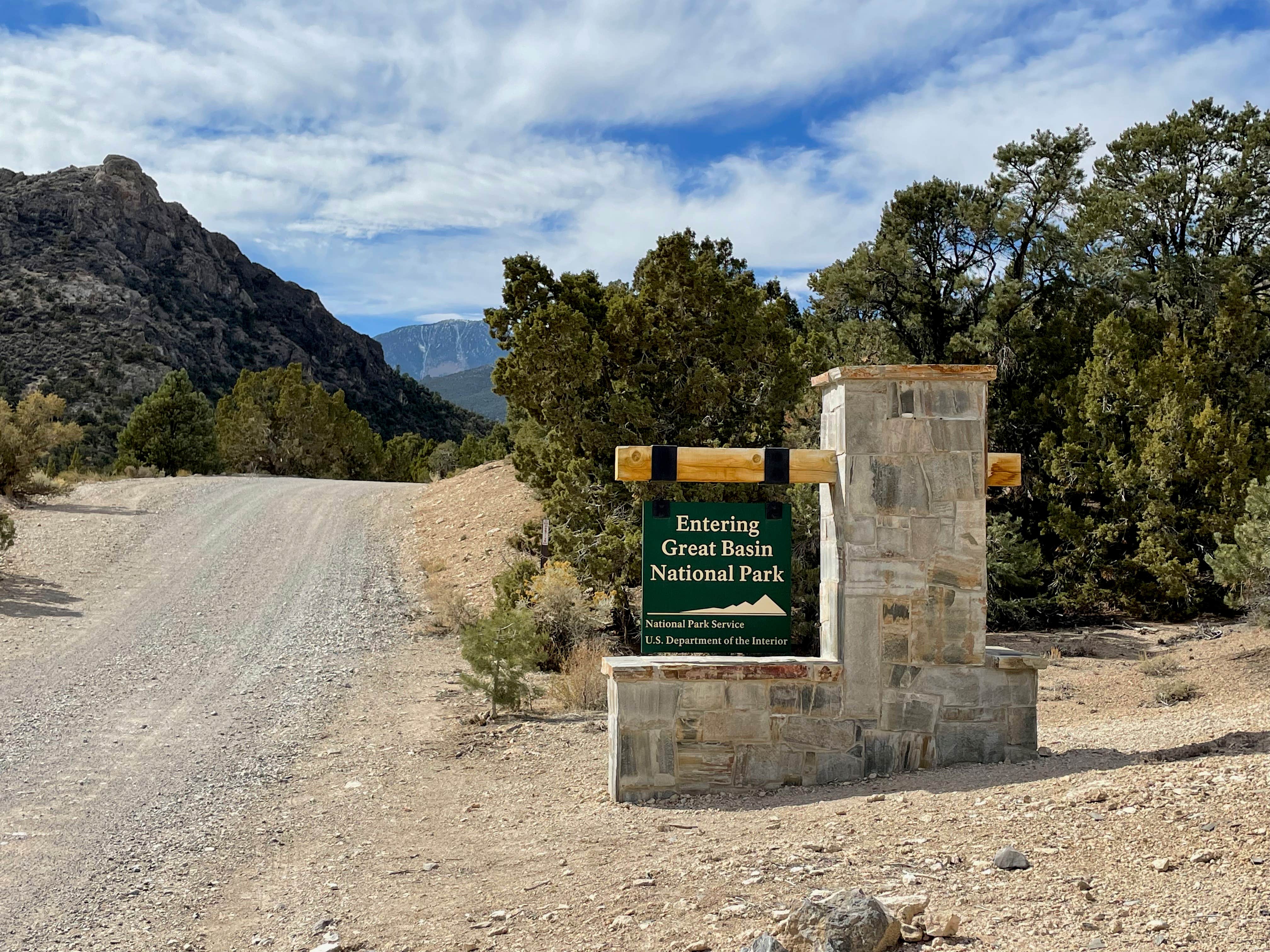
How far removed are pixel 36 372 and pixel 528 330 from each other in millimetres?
45934

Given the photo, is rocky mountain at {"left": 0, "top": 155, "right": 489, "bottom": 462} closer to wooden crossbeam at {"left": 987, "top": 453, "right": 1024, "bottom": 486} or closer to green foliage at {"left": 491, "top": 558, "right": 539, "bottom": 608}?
green foliage at {"left": 491, "top": 558, "right": 539, "bottom": 608}

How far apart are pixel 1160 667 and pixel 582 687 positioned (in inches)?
269

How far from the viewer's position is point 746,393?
44.7 ft

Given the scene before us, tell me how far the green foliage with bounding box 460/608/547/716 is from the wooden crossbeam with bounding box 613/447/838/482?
142 inches

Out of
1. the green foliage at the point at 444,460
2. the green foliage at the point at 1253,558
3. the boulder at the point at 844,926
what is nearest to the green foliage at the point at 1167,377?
the green foliage at the point at 1253,558

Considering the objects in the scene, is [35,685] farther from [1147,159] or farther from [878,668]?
[1147,159]

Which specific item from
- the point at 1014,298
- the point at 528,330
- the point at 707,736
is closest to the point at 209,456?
the point at 528,330

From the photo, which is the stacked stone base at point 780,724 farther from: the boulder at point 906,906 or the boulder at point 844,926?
the boulder at point 844,926

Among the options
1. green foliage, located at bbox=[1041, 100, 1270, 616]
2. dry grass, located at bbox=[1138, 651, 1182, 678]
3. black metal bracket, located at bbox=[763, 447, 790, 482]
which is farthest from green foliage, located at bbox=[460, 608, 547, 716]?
green foliage, located at bbox=[1041, 100, 1270, 616]

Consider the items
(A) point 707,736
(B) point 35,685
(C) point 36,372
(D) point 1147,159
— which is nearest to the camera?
(A) point 707,736

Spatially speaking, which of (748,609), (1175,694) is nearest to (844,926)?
(748,609)

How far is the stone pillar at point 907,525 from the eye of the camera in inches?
263

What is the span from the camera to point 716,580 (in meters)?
7.07

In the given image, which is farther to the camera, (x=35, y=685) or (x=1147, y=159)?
(x=1147, y=159)
